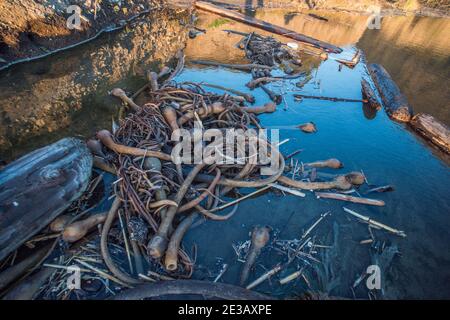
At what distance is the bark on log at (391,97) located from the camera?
7531 millimetres

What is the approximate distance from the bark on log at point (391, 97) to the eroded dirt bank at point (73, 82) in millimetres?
7966

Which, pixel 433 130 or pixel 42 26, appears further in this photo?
pixel 42 26

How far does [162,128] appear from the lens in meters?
4.93

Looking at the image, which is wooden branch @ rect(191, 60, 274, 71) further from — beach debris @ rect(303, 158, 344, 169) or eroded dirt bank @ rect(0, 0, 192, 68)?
beach debris @ rect(303, 158, 344, 169)

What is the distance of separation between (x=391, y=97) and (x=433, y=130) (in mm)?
2049

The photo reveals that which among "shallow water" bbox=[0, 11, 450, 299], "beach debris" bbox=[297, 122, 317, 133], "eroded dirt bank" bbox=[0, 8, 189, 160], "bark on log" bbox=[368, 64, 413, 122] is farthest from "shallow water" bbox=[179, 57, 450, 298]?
"eroded dirt bank" bbox=[0, 8, 189, 160]

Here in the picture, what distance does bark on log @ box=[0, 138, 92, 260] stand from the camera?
2922 mm

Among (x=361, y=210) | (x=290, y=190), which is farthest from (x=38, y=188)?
(x=361, y=210)

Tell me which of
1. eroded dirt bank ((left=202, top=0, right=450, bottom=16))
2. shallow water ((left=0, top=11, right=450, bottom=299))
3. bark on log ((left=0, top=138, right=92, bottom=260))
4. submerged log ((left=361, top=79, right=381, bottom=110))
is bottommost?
shallow water ((left=0, top=11, right=450, bottom=299))

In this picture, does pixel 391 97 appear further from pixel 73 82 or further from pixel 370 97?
pixel 73 82

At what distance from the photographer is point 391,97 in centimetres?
833

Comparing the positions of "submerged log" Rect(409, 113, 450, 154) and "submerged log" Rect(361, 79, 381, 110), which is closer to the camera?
"submerged log" Rect(409, 113, 450, 154)

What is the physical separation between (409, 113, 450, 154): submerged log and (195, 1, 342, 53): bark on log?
282 inches

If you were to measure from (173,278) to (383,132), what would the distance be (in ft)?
22.5
